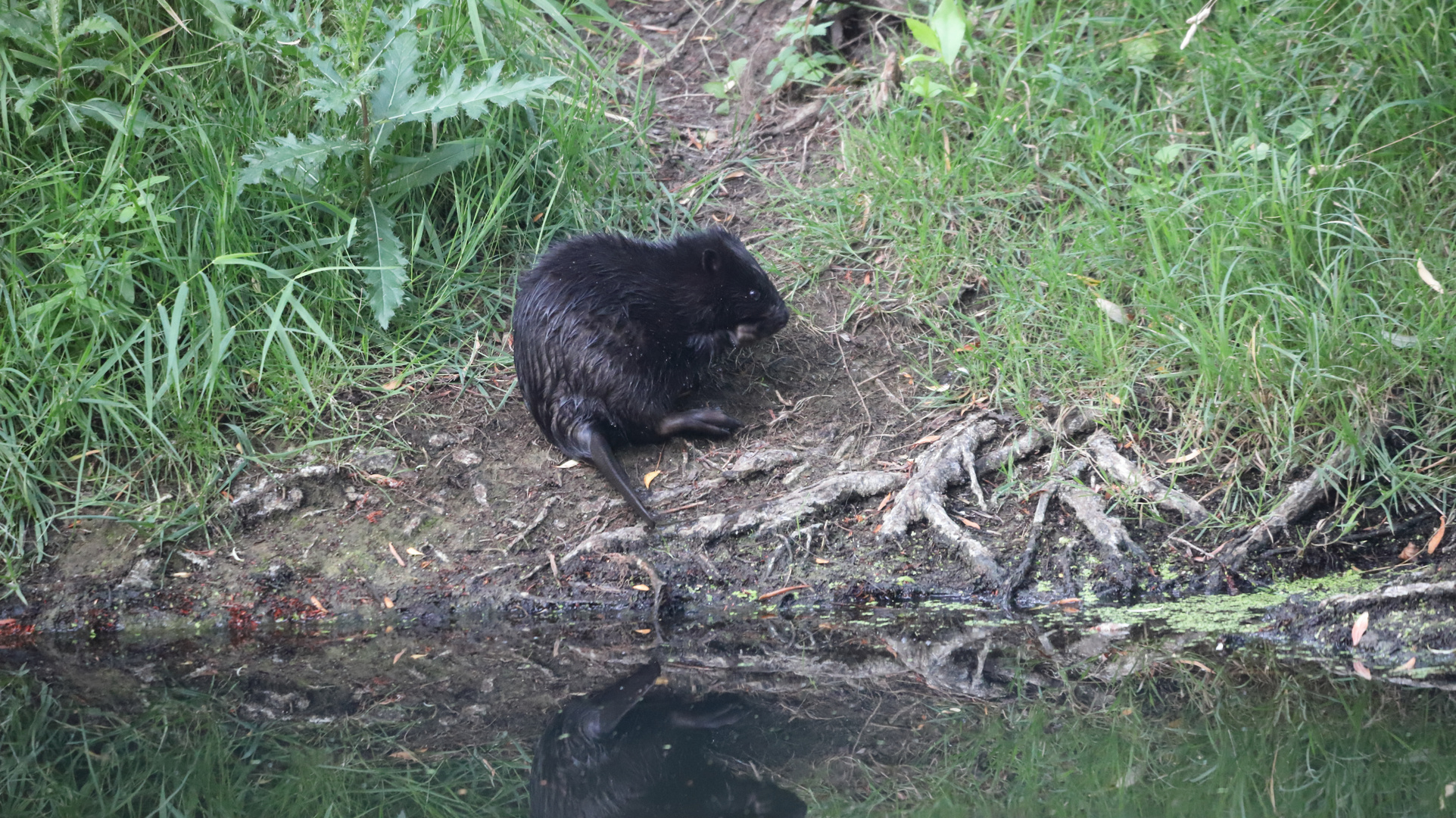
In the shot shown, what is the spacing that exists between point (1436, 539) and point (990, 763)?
150cm

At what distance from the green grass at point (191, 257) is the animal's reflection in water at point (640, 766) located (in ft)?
4.97

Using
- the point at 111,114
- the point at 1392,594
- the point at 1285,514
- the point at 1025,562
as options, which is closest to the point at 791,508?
the point at 1025,562

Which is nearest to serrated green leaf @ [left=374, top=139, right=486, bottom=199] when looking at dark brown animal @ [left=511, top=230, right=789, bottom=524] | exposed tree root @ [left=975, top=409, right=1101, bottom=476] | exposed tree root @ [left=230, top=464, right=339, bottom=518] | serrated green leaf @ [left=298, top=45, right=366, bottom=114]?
serrated green leaf @ [left=298, top=45, right=366, bottom=114]

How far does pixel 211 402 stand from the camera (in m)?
3.47

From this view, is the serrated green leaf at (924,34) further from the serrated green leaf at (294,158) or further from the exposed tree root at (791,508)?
the serrated green leaf at (294,158)

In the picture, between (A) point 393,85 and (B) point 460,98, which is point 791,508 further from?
(A) point 393,85

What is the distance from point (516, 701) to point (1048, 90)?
2.88 meters

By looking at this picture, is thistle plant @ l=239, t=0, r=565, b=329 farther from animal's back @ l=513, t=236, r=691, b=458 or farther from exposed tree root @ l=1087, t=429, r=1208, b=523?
exposed tree root @ l=1087, t=429, r=1208, b=523

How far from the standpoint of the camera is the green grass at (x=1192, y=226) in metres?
3.11

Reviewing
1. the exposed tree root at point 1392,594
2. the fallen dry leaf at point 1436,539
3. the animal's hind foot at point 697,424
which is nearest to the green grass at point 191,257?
the animal's hind foot at point 697,424

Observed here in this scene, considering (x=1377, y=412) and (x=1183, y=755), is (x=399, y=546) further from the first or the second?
(x=1377, y=412)

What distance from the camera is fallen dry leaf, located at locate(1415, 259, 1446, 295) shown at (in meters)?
3.10

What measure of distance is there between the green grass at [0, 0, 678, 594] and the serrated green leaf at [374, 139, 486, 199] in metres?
0.08

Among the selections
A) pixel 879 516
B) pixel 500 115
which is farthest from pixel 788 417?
pixel 500 115
